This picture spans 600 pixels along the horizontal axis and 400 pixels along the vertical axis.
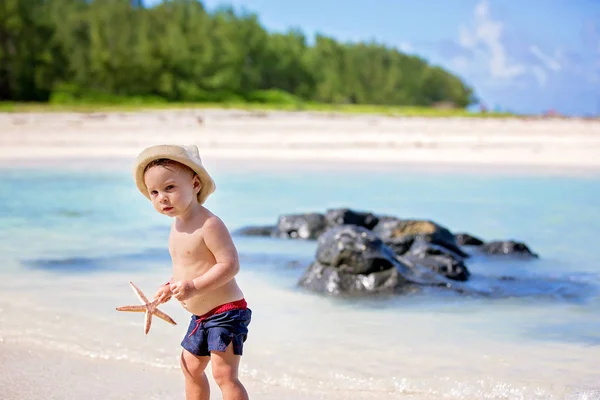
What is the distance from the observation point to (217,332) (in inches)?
113

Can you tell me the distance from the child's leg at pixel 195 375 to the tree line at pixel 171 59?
103 feet

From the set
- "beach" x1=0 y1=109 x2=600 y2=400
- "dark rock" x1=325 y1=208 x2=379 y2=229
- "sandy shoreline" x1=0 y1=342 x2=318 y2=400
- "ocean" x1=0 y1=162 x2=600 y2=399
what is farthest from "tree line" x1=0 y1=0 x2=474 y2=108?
"sandy shoreline" x1=0 y1=342 x2=318 y2=400

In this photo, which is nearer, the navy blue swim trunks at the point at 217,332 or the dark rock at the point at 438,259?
the navy blue swim trunks at the point at 217,332

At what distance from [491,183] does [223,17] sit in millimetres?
34200

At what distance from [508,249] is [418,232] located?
787mm

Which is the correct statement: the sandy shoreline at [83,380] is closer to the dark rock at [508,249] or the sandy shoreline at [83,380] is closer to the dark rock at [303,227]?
the dark rock at [508,249]

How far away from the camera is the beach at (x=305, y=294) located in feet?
11.8

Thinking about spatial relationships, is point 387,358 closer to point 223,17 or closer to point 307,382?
point 307,382

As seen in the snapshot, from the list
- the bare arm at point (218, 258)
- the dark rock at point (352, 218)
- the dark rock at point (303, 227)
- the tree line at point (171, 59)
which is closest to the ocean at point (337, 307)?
the dark rock at point (303, 227)

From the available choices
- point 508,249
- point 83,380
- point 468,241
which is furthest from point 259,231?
point 83,380

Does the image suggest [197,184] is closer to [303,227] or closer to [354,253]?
[354,253]

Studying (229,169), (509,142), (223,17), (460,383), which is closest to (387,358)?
(460,383)

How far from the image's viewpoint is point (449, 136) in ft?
63.1

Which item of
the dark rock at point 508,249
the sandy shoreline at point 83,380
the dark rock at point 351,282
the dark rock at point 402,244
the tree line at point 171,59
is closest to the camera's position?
the sandy shoreline at point 83,380
